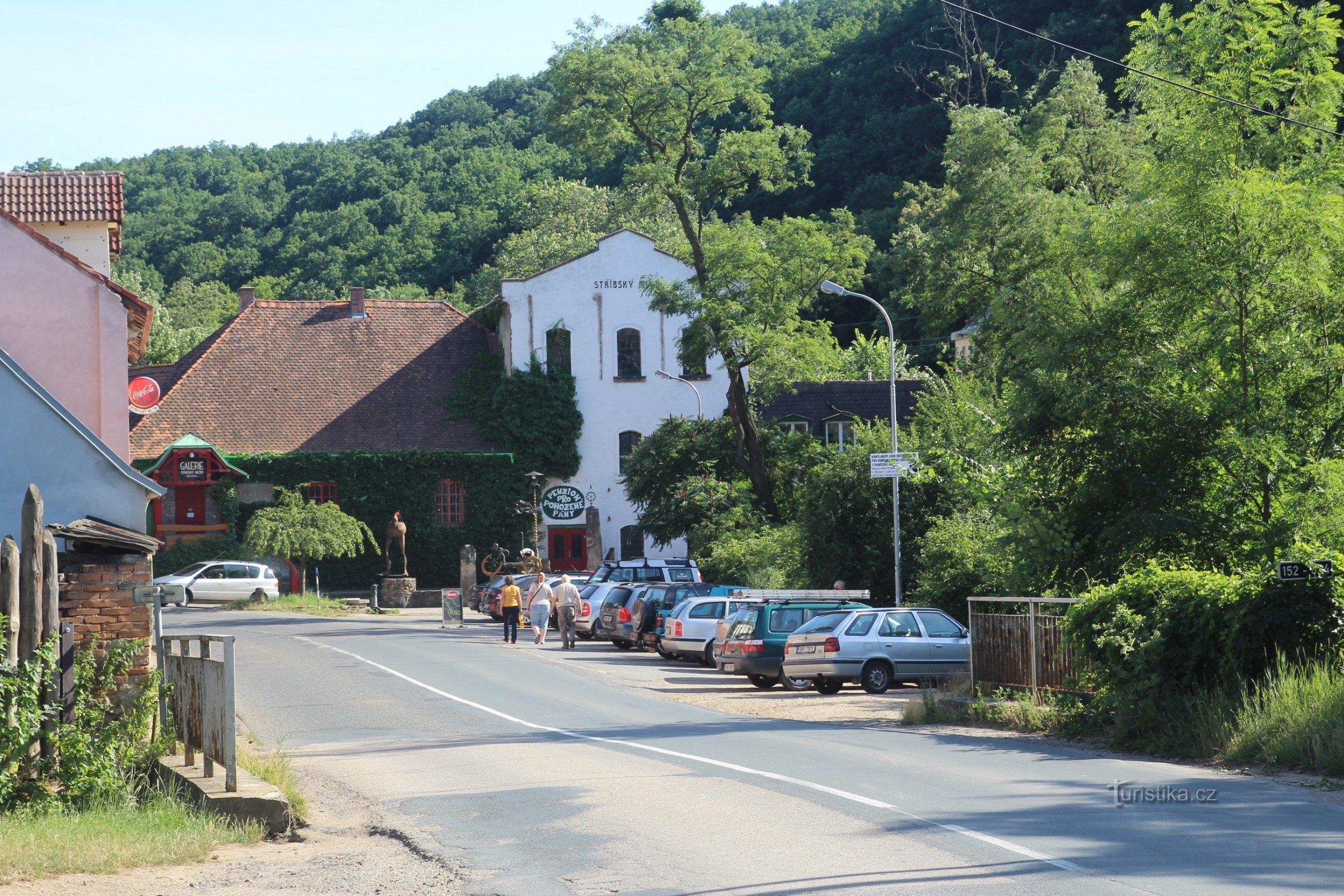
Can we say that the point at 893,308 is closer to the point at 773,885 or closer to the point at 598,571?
the point at 598,571

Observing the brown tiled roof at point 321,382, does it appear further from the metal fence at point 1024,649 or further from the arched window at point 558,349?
the metal fence at point 1024,649

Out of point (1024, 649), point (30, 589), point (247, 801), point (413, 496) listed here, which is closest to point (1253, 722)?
point (1024, 649)

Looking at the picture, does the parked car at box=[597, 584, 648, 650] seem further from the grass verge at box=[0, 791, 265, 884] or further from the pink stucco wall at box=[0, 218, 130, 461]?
the grass verge at box=[0, 791, 265, 884]

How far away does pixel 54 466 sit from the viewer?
45.9 ft

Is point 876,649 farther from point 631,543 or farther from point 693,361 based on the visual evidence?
point 631,543

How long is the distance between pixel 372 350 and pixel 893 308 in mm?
33328

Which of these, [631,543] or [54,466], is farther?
[631,543]

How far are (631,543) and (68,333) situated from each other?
115 ft

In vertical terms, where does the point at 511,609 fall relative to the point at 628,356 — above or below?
below

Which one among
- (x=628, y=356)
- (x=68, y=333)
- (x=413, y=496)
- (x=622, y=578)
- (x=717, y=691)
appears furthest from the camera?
(x=628, y=356)

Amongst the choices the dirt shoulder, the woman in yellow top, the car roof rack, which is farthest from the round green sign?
the dirt shoulder

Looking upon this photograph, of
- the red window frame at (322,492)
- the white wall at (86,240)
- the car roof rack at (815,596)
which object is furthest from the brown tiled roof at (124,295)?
the red window frame at (322,492)

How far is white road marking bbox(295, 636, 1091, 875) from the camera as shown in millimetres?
8727

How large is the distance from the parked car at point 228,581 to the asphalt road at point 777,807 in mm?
27215
